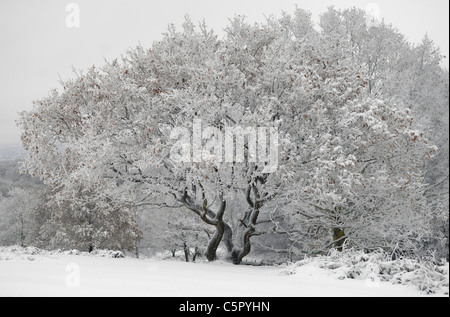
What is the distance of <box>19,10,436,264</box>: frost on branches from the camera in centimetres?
1049

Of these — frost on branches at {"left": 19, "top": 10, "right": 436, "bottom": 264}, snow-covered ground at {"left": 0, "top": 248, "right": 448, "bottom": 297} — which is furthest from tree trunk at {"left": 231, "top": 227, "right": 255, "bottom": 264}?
snow-covered ground at {"left": 0, "top": 248, "right": 448, "bottom": 297}

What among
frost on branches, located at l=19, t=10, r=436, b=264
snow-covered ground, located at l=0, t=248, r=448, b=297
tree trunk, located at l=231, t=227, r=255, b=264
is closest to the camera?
snow-covered ground, located at l=0, t=248, r=448, b=297

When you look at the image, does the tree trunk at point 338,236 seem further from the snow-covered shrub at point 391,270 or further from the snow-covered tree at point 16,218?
the snow-covered tree at point 16,218

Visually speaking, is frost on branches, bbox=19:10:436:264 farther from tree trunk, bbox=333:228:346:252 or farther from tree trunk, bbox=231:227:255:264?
tree trunk, bbox=231:227:255:264

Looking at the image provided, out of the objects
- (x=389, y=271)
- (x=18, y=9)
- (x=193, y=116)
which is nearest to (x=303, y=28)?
(x=193, y=116)

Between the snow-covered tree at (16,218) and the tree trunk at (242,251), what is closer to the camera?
the tree trunk at (242,251)

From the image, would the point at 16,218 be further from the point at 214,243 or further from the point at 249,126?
the point at 249,126

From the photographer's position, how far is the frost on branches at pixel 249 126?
10492mm

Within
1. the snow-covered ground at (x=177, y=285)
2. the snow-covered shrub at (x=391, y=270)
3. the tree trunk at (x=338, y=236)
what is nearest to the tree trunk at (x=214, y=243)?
the tree trunk at (x=338, y=236)

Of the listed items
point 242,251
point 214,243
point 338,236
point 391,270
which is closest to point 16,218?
point 214,243

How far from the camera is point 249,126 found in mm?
10320

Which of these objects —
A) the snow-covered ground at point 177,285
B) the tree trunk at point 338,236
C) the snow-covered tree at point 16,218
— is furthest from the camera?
the snow-covered tree at point 16,218

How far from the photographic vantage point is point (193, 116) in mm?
11000
